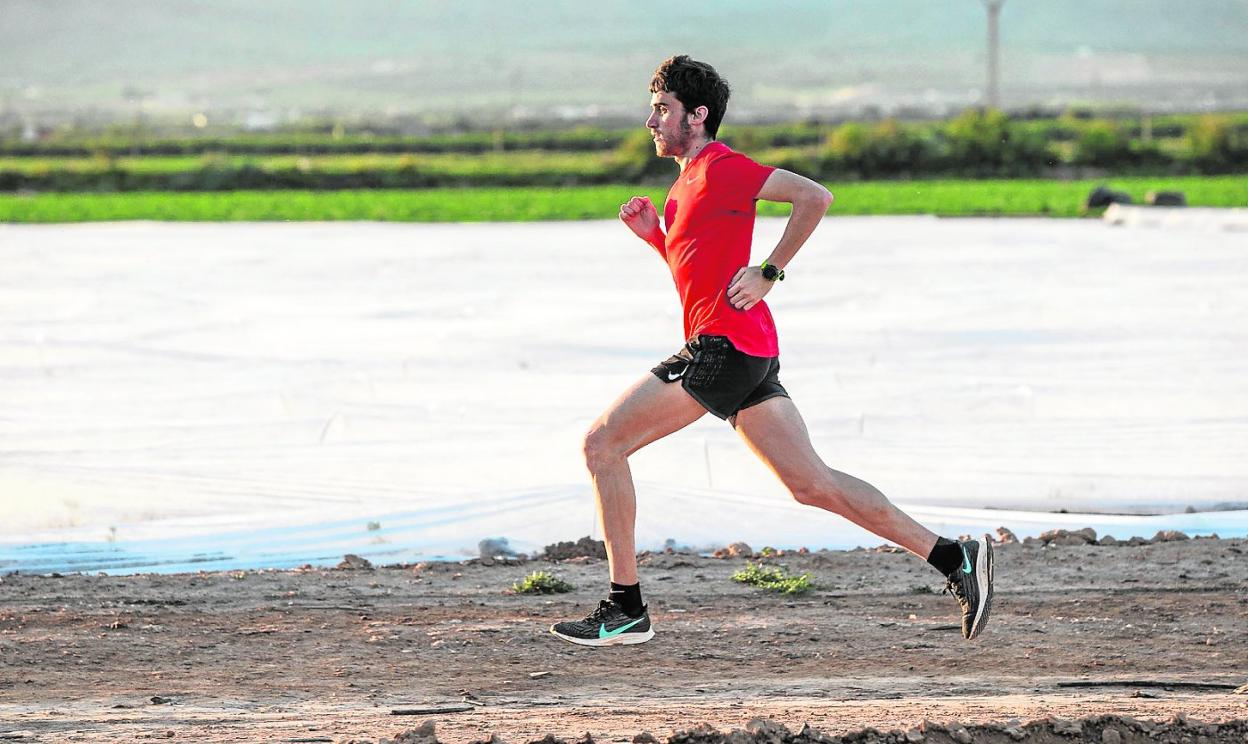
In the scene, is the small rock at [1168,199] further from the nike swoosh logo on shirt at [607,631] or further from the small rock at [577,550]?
the nike swoosh logo on shirt at [607,631]

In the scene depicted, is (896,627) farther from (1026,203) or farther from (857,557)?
(1026,203)

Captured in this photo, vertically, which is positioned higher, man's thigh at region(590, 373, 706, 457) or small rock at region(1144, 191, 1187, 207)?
man's thigh at region(590, 373, 706, 457)

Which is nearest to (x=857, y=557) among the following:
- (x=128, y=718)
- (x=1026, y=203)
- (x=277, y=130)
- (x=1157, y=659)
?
(x=1157, y=659)

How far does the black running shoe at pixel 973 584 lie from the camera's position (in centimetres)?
651

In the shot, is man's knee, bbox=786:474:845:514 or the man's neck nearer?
man's knee, bbox=786:474:845:514

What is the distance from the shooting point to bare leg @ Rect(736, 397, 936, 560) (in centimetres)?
619

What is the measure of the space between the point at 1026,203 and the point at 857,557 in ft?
110

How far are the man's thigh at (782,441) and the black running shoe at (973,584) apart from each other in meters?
0.69

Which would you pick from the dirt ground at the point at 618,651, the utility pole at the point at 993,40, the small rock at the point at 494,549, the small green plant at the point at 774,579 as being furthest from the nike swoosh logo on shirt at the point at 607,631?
the utility pole at the point at 993,40

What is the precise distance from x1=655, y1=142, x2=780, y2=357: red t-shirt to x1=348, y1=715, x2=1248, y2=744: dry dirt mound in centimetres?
139

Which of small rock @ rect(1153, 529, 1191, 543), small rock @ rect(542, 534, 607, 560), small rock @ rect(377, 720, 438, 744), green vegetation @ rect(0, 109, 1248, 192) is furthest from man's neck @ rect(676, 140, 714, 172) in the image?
green vegetation @ rect(0, 109, 1248, 192)

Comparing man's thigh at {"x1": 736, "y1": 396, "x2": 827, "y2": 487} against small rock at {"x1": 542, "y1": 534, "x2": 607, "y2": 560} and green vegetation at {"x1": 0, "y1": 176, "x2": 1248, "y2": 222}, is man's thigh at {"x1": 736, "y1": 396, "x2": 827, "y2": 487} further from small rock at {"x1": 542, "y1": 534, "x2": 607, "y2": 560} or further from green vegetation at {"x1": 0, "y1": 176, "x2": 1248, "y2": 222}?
→ green vegetation at {"x1": 0, "y1": 176, "x2": 1248, "y2": 222}

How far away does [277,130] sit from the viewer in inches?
5650

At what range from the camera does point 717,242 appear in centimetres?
613
